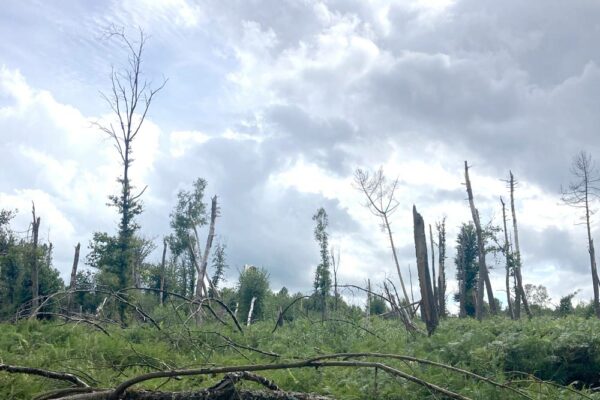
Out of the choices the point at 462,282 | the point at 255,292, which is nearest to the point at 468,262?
the point at 462,282

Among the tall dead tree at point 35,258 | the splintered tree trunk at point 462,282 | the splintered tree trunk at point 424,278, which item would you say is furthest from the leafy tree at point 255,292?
the splintered tree trunk at point 424,278

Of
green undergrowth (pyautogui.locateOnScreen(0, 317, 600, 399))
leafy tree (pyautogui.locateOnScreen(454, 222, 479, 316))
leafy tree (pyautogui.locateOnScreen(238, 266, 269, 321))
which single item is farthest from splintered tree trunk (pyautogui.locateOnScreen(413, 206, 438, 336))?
leafy tree (pyautogui.locateOnScreen(454, 222, 479, 316))

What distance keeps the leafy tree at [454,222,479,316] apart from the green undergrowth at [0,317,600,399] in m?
28.4

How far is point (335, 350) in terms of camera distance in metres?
10.5

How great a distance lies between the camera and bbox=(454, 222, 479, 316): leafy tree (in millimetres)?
38625

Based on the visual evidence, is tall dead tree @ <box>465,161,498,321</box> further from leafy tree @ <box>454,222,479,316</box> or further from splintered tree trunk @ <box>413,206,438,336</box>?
splintered tree trunk @ <box>413,206,438,336</box>

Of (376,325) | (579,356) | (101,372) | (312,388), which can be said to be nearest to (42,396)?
(101,372)

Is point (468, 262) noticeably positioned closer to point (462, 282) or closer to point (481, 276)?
point (462, 282)

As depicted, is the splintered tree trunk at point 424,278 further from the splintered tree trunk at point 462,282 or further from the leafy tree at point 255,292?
the splintered tree trunk at point 462,282

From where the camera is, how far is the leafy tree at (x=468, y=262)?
38625mm

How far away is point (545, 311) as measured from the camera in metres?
32.0

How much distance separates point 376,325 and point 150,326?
549 cm

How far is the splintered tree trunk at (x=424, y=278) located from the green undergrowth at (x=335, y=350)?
31cm

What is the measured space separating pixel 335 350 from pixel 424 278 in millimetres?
2039
